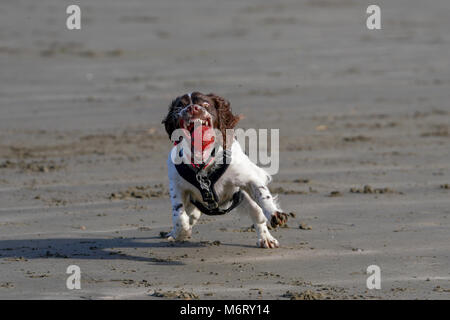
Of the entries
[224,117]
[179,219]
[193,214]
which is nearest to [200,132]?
[224,117]

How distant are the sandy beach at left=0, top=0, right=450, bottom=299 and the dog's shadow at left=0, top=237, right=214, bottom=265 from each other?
0.07ft

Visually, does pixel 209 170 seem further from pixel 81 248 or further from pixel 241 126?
pixel 241 126

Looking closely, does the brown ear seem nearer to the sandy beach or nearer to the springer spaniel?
the springer spaniel

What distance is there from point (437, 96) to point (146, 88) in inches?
155

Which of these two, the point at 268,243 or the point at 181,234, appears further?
the point at 268,243

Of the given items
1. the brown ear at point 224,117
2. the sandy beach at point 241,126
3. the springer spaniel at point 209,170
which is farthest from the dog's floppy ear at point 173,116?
the sandy beach at point 241,126

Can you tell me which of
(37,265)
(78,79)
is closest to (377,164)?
(37,265)

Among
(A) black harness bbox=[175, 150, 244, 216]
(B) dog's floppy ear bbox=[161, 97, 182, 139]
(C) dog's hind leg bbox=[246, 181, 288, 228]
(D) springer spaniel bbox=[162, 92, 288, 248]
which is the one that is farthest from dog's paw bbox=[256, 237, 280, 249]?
(B) dog's floppy ear bbox=[161, 97, 182, 139]

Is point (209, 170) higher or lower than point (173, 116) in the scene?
lower

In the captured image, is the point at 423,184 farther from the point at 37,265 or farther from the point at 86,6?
the point at 86,6

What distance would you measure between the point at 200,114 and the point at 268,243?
3.10ft

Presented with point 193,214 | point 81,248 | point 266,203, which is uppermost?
point 266,203

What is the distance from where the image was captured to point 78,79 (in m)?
13.6

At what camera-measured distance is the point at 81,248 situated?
19.5 ft
